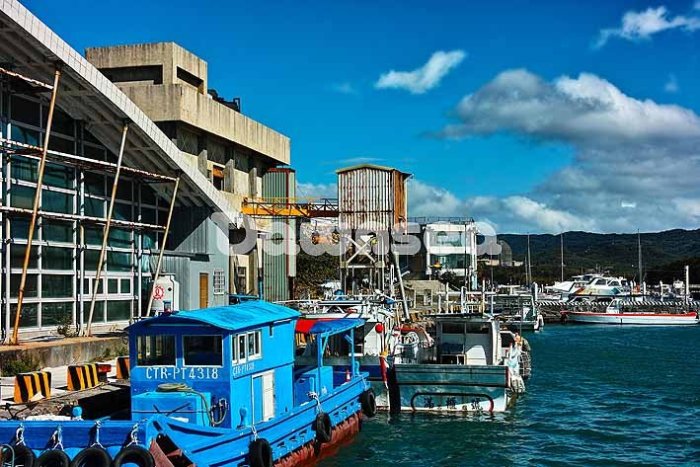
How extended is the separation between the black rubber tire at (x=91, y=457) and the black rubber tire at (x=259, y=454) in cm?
348

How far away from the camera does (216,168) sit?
43.9m

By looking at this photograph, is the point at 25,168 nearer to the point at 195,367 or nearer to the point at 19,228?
the point at 19,228

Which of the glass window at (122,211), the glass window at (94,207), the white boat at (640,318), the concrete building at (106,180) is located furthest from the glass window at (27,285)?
the white boat at (640,318)

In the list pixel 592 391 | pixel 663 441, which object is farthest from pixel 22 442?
pixel 592 391

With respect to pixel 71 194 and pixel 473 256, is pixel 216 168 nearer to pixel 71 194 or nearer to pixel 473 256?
pixel 71 194

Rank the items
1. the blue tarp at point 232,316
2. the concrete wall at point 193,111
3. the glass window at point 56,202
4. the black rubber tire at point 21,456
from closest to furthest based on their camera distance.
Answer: the black rubber tire at point 21,456
the blue tarp at point 232,316
the glass window at point 56,202
the concrete wall at point 193,111

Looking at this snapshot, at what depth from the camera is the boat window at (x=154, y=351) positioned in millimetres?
16484

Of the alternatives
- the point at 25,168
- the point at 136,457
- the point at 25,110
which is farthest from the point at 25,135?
the point at 136,457

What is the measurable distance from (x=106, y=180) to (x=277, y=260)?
1863 centimetres

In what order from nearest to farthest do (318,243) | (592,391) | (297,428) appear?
(297,428) → (592,391) → (318,243)

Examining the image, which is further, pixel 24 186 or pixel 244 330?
pixel 24 186

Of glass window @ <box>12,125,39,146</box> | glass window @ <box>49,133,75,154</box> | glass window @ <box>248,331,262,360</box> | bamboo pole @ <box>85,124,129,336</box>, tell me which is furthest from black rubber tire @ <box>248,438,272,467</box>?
glass window @ <box>49,133,75,154</box>

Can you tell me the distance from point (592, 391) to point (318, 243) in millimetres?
31298

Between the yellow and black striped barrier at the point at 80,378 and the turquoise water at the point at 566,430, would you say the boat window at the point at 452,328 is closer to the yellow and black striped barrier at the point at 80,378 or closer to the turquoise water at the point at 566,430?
the turquoise water at the point at 566,430
